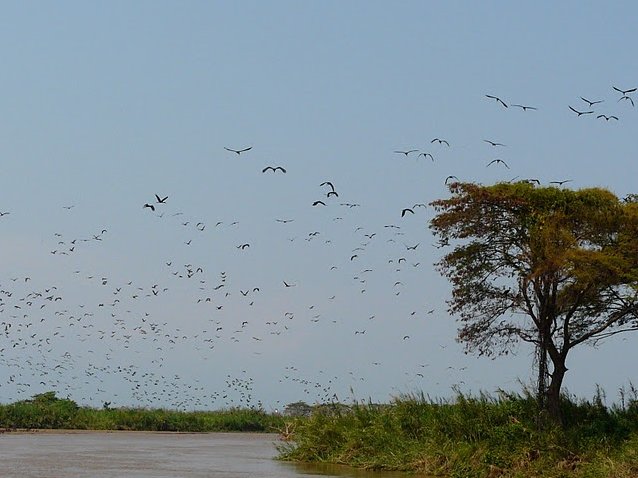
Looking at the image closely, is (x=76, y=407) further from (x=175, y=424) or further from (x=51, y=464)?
(x=51, y=464)

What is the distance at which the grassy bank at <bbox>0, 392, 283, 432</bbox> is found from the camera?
159ft

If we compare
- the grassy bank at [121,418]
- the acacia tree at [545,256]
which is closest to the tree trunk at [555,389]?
the acacia tree at [545,256]

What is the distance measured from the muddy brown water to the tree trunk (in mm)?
4076

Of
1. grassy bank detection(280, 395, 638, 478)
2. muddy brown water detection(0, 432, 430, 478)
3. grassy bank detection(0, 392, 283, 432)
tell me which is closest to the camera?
grassy bank detection(280, 395, 638, 478)

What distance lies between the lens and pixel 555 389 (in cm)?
2561

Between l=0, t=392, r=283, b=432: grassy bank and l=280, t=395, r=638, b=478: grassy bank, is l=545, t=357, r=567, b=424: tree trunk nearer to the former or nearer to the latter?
l=280, t=395, r=638, b=478: grassy bank

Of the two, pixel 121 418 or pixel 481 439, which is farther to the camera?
pixel 121 418

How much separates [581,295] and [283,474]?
858cm

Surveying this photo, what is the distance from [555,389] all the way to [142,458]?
12.4m

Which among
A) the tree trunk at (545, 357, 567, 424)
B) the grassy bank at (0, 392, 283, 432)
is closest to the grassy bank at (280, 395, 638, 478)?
the tree trunk at (545, 357, 567, 424)

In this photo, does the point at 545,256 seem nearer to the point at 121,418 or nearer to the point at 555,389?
the point at 555,389

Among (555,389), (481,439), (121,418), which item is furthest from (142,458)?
(121,418)

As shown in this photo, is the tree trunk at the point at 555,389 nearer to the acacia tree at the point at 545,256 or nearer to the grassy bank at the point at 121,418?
the acacia tree at the point at 545,256

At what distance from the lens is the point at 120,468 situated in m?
26.2
